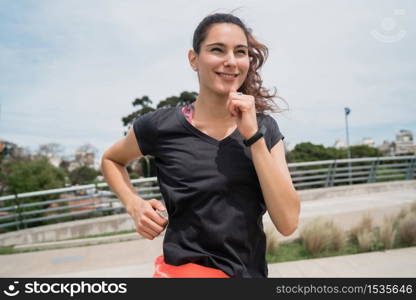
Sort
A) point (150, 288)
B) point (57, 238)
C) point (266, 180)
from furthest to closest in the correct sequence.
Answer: point (57, 238) → point (150, 288) → point (266, 180)

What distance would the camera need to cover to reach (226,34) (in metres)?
1.54

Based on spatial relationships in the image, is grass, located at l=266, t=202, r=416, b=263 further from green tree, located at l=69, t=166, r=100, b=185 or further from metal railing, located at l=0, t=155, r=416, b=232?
green tree, located at l=69, t=166, r=100, b=185

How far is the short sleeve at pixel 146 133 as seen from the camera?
1672mm

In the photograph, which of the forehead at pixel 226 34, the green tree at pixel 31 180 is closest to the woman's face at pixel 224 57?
the forehead at pixel 226 34

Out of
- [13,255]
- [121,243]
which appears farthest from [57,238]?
[121,243]

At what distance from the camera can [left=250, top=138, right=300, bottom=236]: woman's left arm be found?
1342 mm

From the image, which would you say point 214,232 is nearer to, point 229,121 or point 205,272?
point 205,272

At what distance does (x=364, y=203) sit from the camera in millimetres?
9086

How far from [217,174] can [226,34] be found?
0.60 metres

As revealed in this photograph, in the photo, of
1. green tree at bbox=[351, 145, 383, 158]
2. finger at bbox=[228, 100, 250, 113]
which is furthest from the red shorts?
green tree at bbox=[351, 145, 383, 158]

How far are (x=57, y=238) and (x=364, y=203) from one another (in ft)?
23.8

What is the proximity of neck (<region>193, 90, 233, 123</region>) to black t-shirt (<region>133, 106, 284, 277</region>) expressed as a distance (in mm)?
99

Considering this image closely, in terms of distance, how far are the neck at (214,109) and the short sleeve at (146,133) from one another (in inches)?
8.6

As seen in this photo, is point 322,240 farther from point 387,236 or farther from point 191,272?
point 191,272
